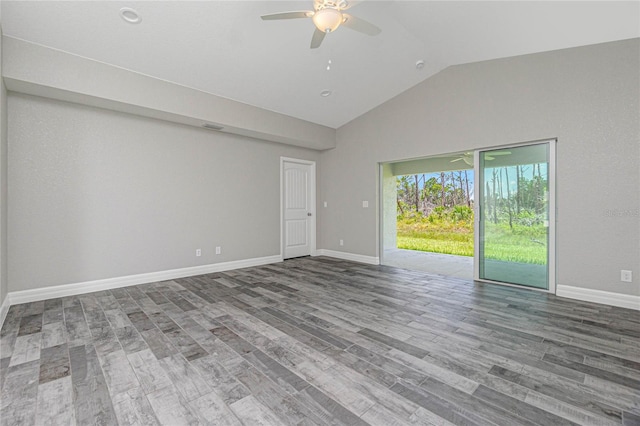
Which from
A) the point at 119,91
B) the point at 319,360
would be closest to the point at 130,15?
the point at 119,91

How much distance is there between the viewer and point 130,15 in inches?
112

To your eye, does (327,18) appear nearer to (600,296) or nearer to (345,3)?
(345,3)

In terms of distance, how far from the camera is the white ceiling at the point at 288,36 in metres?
2.84

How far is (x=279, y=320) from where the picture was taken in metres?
2.84

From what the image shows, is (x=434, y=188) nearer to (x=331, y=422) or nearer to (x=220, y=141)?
(x=220, y=141)

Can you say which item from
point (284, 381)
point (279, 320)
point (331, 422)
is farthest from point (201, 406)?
point (279, 320)

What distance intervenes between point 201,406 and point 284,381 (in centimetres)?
49

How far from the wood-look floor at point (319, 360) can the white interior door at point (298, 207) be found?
2.61 meters

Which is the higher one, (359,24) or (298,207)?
(359,24)

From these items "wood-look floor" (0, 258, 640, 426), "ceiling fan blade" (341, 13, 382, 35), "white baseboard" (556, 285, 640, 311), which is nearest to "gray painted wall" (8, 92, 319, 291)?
"wood-look floor" (0, 258, 640, 426)

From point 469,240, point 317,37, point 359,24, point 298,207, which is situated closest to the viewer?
point 359,24

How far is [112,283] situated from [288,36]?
399 centimetres

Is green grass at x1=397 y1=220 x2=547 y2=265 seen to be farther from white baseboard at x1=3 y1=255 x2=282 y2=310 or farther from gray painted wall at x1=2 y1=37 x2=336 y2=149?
white baseboard at x1=3 y1=255 x2=282 y2=310

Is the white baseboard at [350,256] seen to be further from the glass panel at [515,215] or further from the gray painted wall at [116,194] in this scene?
the glass panel at [515,215]
